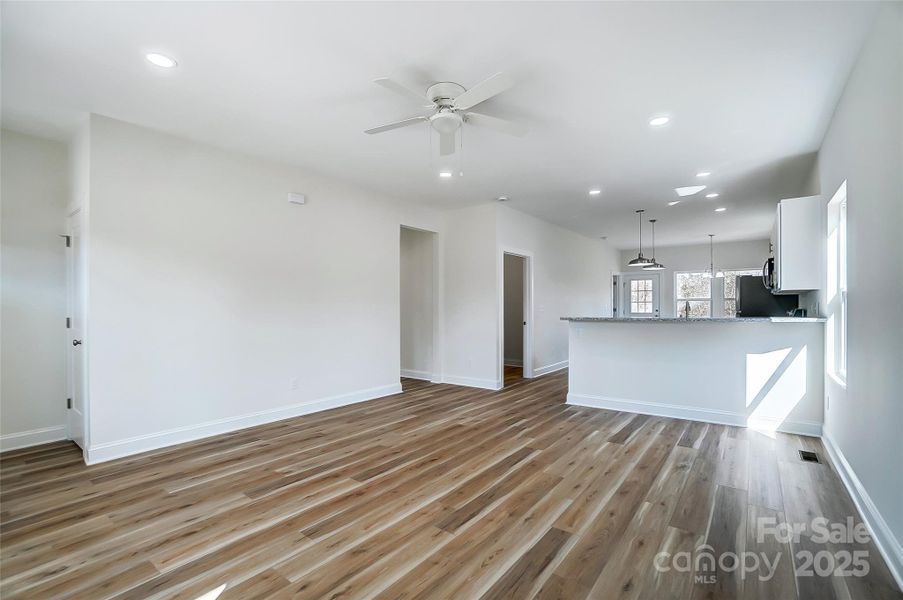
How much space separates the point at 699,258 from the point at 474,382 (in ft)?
25.2

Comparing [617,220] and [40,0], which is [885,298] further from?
[617,220]

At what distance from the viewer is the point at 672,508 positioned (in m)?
2.56

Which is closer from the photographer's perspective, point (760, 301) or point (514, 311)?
point (760, 301)

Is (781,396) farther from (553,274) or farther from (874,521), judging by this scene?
(553,274)

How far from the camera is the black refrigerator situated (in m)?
5.38

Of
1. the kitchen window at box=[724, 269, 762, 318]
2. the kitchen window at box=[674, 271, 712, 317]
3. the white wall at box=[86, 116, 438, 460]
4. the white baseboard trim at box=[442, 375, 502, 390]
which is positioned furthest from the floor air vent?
the kitchen window at box=[724, 269, 762, 318]

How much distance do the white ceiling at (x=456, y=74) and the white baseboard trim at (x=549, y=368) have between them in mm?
3797

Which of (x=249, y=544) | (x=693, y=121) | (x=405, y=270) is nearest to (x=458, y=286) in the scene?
(x=405, y=270)

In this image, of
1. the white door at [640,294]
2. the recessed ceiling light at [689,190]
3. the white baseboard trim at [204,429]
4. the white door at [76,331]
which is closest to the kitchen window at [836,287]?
the recessed ceiling light at [689,190]

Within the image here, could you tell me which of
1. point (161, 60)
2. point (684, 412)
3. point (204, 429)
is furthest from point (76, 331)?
point (684, 412)

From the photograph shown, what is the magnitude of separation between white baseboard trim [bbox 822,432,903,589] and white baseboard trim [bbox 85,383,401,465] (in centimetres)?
462

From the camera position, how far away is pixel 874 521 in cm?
224

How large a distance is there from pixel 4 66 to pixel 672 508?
5.08 metres

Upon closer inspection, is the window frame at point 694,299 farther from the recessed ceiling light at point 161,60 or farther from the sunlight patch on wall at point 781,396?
the recessed ceiling light at point 161,60
